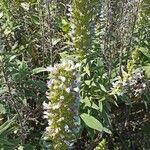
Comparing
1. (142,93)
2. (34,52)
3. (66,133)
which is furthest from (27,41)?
(66,133)

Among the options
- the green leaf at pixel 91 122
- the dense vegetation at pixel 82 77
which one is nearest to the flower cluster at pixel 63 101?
the dense vegetation at pixel 82 77

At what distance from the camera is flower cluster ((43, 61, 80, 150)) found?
3457 millimetres

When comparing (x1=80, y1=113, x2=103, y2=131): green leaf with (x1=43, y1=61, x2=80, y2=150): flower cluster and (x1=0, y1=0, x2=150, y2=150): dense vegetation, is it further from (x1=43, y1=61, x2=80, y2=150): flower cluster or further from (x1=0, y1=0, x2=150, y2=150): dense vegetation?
(x1=43, y1=61, x2=80, y2=150): flower cluster

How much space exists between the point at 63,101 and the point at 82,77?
5.41 feet

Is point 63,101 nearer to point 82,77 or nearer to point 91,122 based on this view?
point 91,122

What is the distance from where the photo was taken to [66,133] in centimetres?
371

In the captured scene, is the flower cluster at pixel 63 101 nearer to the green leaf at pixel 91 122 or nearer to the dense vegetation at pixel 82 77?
the dense vegetation at pixel 82 77

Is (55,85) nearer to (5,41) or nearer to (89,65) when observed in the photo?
(89,65)

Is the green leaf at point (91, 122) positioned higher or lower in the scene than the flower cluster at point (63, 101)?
lower

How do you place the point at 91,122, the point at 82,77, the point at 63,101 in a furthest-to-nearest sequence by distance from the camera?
the point at 82,77 → the point at 91,122 → the point at 63,101

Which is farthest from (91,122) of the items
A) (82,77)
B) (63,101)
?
(63,101)

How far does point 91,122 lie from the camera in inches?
186

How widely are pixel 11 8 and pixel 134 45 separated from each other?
5.51 ft

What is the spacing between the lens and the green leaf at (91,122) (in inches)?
185
